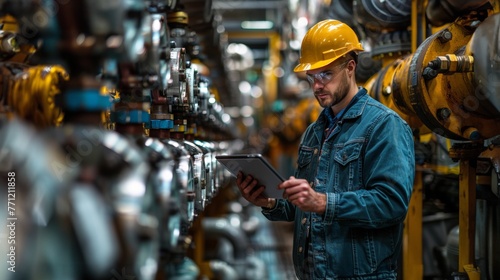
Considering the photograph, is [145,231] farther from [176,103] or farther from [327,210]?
[176,103]

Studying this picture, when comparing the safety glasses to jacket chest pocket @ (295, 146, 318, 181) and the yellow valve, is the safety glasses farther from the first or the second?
the yellow valve

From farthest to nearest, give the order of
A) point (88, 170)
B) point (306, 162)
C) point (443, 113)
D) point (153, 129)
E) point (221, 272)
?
1. point (221, 272)
2. point (443, 113)
3. point (306, 162)
4. point (153, 129)
5. point (88, 170)

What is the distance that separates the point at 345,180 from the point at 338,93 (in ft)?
1.05

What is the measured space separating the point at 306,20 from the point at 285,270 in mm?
2928

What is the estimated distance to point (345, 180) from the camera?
2.41 metres

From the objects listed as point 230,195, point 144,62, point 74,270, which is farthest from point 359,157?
point 230,195

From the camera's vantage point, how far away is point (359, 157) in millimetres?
2389

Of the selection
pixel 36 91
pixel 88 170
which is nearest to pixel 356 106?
pixel 36 91

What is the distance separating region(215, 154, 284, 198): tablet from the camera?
2172mm

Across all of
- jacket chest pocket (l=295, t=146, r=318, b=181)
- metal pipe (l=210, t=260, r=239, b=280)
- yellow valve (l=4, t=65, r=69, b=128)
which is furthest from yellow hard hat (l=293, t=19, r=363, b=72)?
metal pipe (l=210, t=260, r=239, b=280)

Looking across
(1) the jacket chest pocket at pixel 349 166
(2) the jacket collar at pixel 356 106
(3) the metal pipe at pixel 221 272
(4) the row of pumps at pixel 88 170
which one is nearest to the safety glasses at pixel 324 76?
(2) the jacket collar at pixel 356 106

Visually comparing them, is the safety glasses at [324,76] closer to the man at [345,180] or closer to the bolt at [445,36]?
the man at [345,180]

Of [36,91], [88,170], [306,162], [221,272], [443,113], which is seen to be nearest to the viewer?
[88,170]

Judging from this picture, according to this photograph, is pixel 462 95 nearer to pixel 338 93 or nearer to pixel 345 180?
pixel 338 93
